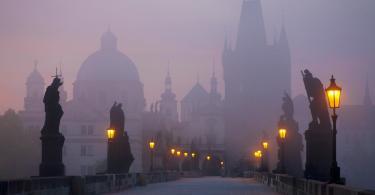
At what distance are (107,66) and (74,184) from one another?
120073 millimetres

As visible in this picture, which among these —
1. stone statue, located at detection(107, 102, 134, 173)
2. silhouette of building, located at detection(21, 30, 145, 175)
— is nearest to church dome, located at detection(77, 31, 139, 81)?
silhouette of building, located at detection(21, 30, 145, 175)

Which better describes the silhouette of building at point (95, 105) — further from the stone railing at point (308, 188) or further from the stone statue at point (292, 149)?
the stone railing at point (308, 188)

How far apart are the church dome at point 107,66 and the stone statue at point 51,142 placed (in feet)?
367

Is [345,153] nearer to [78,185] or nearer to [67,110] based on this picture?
[67,110]

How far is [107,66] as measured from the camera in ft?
488

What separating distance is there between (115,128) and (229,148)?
114 metres

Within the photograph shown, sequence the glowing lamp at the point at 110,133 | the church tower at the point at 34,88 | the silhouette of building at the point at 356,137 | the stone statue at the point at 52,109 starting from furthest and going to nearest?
the silhouette of building at the point at 356,137
the church tower at the point at 34,88
the glowing lamp at the point at 110,133
the stone statue at the point at 52,109

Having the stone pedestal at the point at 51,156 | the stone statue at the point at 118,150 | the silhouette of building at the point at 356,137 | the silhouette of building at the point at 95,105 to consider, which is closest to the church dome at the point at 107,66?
the silhouette of building at the point at 95,105

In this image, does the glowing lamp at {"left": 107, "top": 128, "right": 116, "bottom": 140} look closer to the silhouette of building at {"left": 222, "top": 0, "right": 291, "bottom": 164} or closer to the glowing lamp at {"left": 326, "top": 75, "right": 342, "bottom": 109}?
the glowing lamp at {"left": 326, "top": 75, "right": 342, "bottom": 109}

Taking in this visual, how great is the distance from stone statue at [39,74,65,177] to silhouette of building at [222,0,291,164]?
121028 millimetres

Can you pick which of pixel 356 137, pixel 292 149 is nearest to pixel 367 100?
pixel 356 137

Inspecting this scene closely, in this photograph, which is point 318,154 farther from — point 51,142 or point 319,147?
point 51,142

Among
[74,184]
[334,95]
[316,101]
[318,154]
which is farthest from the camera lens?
[316,101]

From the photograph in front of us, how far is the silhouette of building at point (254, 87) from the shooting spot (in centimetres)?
15700
